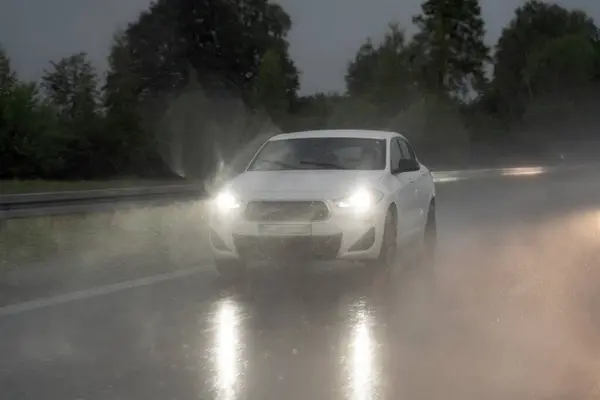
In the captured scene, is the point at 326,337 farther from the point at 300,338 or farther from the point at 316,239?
the point at 316,239

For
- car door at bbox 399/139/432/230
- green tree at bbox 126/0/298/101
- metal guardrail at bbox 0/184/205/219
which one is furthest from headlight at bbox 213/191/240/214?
green tree at bbox 126/0/298/101

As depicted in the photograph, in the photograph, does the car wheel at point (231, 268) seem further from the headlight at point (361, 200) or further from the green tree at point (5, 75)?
the green tree at point (5, 75)

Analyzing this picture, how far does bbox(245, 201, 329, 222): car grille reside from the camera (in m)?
10.6

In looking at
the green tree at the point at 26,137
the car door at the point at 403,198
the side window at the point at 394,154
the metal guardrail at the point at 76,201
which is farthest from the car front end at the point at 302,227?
the green tree at the point at 26,137

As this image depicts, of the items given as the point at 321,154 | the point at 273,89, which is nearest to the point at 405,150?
the point at 321,154

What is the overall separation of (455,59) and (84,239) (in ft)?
285

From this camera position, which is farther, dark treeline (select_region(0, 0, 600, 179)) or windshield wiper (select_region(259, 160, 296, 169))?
dark treeline (select_region(0, 0, 600, 179))

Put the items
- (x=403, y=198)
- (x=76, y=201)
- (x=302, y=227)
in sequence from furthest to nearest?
(x=76, y=201), (x=403, y=198), (x=302, y=227)

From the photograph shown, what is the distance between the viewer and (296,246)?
1052 cm

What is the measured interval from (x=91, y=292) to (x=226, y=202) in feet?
5.90

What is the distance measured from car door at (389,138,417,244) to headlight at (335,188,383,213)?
0.62m

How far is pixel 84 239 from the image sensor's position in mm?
15328

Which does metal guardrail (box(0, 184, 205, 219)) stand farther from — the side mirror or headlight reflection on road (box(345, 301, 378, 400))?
headlight reflection on road (box(345, 301, 378, 400))

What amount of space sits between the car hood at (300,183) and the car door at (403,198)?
354 millimetres
